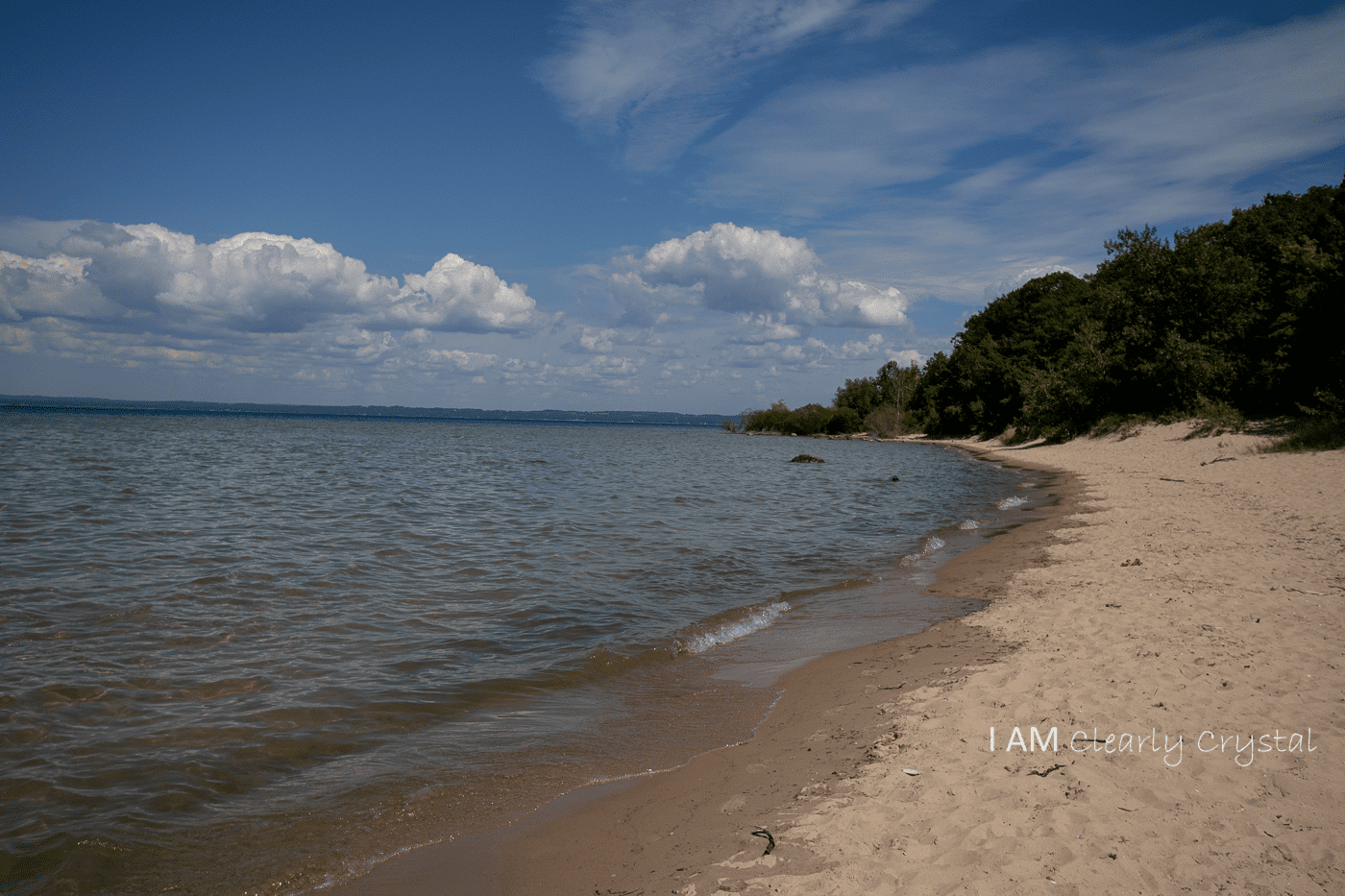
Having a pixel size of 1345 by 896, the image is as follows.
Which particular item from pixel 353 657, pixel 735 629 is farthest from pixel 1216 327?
pixel 353 657

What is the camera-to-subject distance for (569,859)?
13.4ft

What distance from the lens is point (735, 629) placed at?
9320 mm


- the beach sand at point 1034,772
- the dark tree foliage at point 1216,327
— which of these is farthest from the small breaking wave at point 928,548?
the dark tree foliage at point 1216,327

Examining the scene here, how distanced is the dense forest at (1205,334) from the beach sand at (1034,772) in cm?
2467

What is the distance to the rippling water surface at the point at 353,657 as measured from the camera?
4449 millimetres

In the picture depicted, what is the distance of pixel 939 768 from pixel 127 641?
8.41m

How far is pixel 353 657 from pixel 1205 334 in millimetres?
47383

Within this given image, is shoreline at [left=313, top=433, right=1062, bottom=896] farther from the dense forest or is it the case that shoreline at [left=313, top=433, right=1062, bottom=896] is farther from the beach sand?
the dense forest

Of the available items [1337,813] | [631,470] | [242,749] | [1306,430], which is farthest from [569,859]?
[1306,430]

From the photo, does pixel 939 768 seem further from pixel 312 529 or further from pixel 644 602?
pixel 312 529

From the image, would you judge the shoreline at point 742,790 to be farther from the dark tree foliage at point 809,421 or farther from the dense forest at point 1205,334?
the dark tree foliage at point 809,421

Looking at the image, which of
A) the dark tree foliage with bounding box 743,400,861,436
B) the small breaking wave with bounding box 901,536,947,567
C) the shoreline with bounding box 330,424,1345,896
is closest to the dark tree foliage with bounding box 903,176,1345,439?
the small breaking wave with bounding box 901,536,947,567

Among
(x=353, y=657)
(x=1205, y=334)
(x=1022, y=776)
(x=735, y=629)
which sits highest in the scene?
(x=1205, y=334)

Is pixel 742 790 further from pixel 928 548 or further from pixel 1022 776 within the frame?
pixel 928 548
